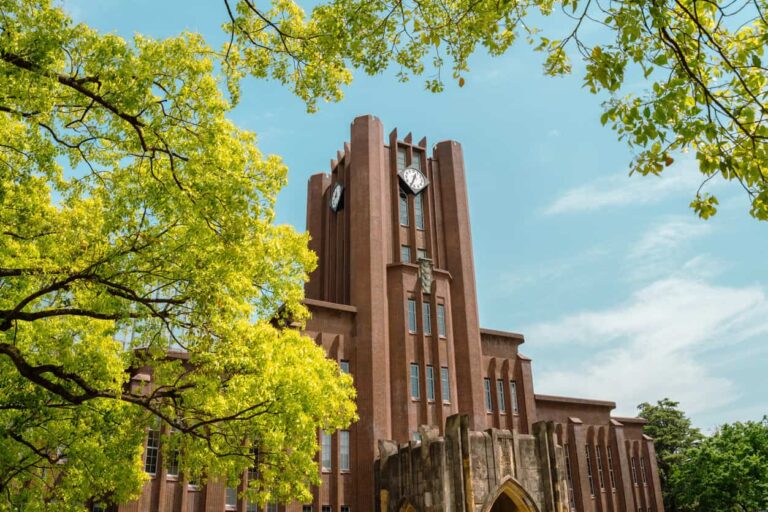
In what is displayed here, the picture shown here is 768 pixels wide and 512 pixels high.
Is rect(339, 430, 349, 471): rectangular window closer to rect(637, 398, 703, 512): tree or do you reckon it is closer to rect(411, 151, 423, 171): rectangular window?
rect(411, 151, 423, 171): rectangular window

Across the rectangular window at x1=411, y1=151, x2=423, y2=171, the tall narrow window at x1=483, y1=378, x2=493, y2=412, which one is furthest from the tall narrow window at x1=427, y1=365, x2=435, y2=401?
the rectangular window at x1=411, y1=151, x2=423, y2=171

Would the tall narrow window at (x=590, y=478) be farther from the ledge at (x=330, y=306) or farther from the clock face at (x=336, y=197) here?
the clock face at (x=336, y=197)

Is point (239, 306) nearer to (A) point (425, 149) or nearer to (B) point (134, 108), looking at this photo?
(B) point (134, 108)

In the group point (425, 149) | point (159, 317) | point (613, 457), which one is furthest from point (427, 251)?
point (159, 317)

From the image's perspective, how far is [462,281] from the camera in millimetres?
33031

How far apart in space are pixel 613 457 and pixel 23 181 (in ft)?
123

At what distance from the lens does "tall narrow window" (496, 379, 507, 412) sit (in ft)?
107

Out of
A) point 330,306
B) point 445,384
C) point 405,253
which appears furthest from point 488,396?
point 330,306

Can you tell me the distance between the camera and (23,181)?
9891 mm

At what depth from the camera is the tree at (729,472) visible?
116 ft

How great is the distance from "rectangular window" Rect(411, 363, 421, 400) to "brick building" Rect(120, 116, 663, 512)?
0.05 m

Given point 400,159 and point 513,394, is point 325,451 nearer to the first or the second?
point 513,394

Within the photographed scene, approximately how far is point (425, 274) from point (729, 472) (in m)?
22.1

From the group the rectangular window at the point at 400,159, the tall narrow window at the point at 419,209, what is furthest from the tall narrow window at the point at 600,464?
the rectangular window at the point at 400,159
